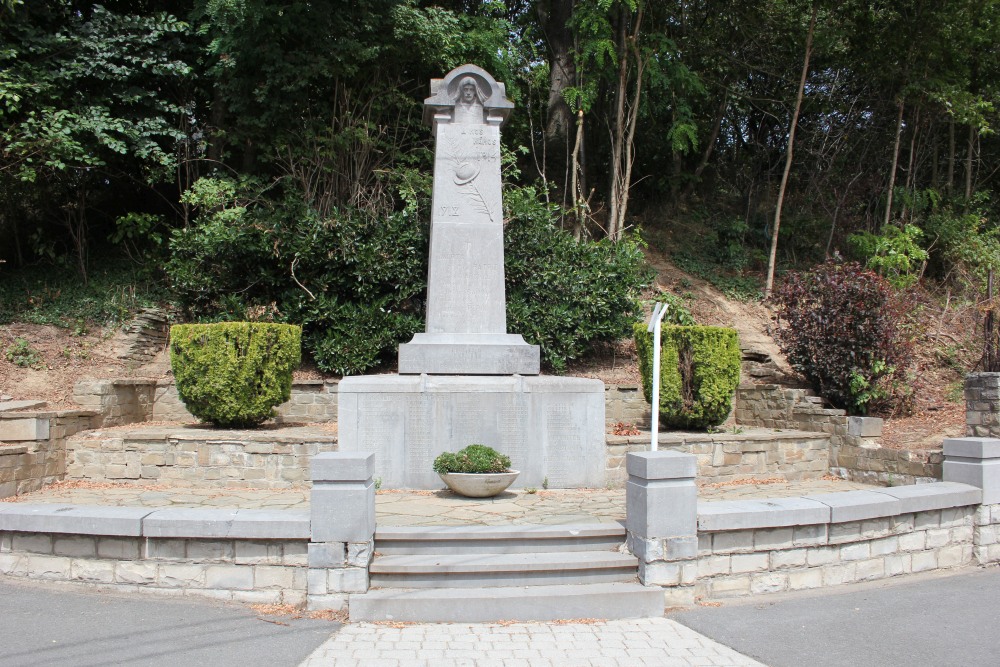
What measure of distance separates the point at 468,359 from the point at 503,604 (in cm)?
338

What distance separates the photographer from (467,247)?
8.08 meters

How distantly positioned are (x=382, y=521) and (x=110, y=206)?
12.6 meters

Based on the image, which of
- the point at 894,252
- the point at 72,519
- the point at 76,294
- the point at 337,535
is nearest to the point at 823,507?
the point at 337,535

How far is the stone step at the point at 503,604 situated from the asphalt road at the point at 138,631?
1.04ft

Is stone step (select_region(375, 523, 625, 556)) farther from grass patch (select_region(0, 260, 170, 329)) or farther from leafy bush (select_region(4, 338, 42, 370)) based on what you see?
grass patch (select_region(0, 260, 170, 329))

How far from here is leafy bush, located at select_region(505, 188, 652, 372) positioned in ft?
38.6

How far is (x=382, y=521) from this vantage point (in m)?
5.59

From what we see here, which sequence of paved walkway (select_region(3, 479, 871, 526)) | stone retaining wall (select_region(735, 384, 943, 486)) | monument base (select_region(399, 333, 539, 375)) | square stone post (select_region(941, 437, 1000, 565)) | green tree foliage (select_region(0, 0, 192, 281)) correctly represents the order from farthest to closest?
green tree foliage (select_region(0, 0, 192, 281)) < stone retaining wall (select_region(735, 384, 943, 486)) < monument base (select_region(399, 333, 539, 375)) < square stone post (select_region(941, 437, 1000, 565)) < paved walkway (select_region(3, 479, 871, 526))

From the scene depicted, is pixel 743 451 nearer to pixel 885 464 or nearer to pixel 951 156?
pixel 885 464

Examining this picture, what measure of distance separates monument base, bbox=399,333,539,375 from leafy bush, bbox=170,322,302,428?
2321mm

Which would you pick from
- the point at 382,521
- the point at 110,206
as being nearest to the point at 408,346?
the point at 382,521

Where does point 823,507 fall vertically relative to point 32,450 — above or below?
above

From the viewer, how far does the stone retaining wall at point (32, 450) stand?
Result: 298 inches

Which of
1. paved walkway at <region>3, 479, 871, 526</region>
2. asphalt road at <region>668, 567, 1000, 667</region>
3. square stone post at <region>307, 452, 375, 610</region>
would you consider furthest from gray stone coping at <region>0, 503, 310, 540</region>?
asphalt road at <region>668, 567, 1000, 667</region>
